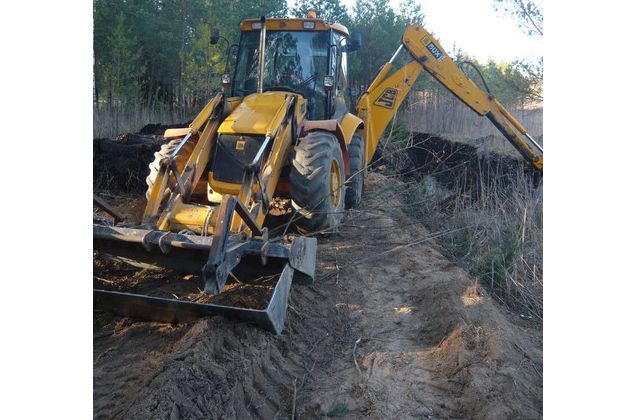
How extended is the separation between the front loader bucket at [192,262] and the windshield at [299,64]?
2658 mm

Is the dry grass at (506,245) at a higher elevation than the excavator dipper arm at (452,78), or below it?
below

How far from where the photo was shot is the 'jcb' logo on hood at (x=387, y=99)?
7.63m

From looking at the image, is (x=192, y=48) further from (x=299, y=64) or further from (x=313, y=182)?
(x=313, y=182)

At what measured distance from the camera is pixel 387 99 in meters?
7.67

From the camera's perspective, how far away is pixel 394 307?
398cm

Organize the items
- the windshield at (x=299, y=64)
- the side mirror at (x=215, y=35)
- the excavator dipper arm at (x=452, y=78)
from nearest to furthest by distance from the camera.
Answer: the side mirror at (x=215, y=35)
the windshield at (x=299, y=64)
the excavator dipper arm at (x=452, y=78)

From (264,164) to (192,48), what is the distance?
11.5m

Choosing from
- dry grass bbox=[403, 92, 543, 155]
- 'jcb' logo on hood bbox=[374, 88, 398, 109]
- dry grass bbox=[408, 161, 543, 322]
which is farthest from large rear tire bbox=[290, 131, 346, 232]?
dry grass bbox=[403, 92, 543, 155]

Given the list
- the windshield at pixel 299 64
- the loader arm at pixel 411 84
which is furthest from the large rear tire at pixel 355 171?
the windshield at pixel 299 64

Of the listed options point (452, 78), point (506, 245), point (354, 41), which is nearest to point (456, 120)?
point (452, 78)

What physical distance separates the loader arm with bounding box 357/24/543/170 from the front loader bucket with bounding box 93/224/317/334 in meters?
4.35

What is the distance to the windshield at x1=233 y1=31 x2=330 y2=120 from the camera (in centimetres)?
561

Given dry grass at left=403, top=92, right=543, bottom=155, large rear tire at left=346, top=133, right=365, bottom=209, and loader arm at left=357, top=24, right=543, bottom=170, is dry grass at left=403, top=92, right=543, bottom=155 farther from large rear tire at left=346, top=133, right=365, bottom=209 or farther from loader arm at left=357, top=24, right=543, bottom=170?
large rear tire at left=346, top=133, right=365, bottom=209

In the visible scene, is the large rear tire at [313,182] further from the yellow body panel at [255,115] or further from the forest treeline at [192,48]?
the forest treeline at [192,48]
